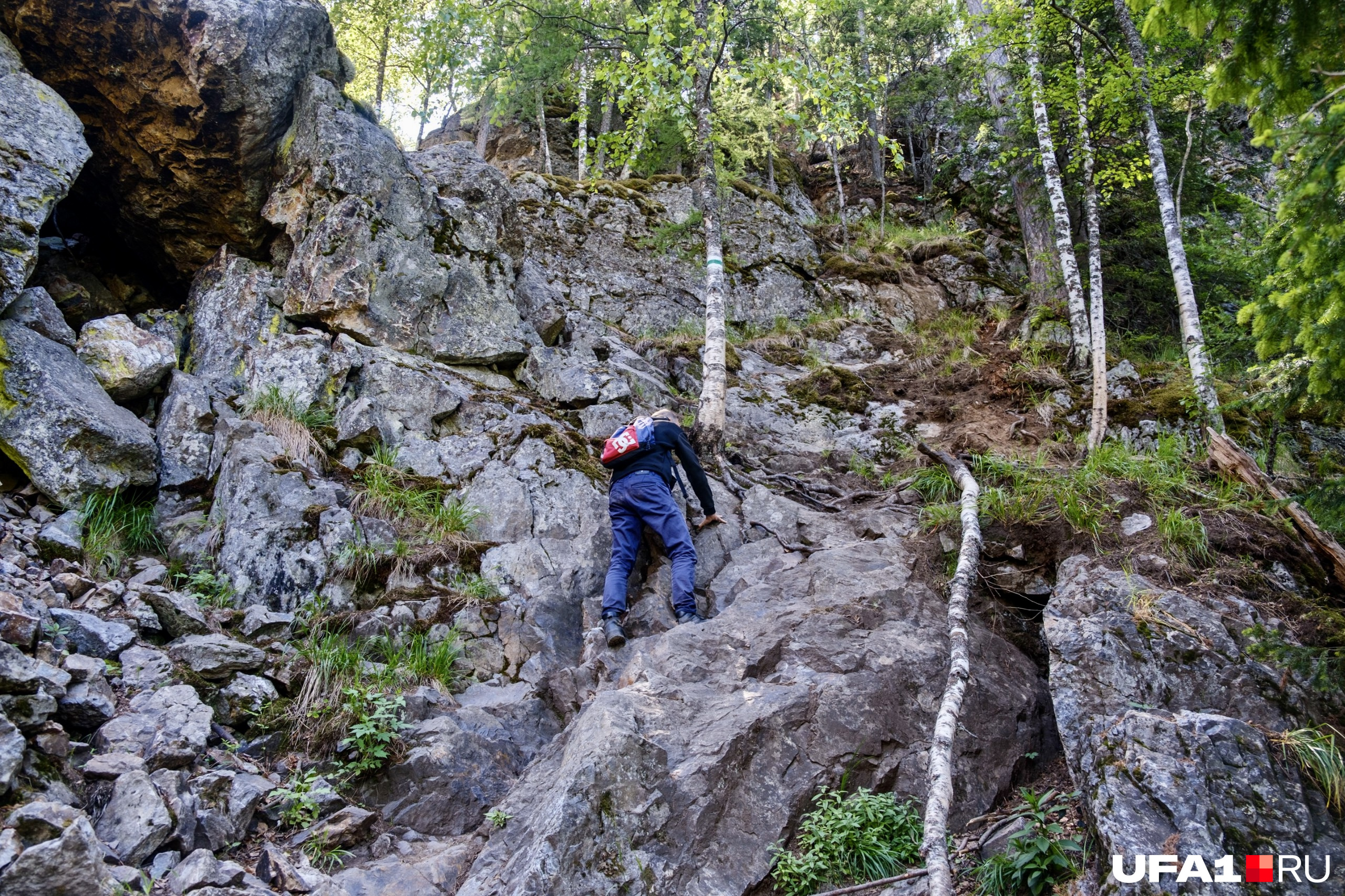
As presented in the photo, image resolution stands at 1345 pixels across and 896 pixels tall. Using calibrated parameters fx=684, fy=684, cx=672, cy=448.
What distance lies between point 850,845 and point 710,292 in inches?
289

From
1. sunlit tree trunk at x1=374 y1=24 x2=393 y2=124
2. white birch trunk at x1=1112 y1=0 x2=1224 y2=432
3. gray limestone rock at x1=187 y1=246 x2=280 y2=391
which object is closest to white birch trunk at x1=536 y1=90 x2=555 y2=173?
sunlit tree trunk at x1=374 y1=24 x2=393 y2=124

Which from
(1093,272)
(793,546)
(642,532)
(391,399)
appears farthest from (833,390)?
(391,399)

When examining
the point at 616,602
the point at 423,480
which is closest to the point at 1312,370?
the point at 616,602

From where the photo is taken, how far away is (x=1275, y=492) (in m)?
5.50

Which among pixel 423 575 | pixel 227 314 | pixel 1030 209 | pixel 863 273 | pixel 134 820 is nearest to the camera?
pixel 134 820

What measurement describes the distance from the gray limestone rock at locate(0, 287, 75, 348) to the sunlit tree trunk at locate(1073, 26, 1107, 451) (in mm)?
11713

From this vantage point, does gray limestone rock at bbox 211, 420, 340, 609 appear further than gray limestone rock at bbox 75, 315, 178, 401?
No

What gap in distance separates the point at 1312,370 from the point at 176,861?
6758mm

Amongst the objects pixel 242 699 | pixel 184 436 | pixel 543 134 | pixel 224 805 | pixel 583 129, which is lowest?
pixel 224 805

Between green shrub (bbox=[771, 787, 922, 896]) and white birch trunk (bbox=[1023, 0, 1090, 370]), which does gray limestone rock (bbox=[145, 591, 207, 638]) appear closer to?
green shrub (bbox=[771, 787, 922, 896])

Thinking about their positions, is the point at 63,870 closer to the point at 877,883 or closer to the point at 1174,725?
the point at 877,883

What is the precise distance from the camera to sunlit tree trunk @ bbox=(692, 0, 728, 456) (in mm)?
9164

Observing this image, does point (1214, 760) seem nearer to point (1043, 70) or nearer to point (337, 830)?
point (337, 830)
